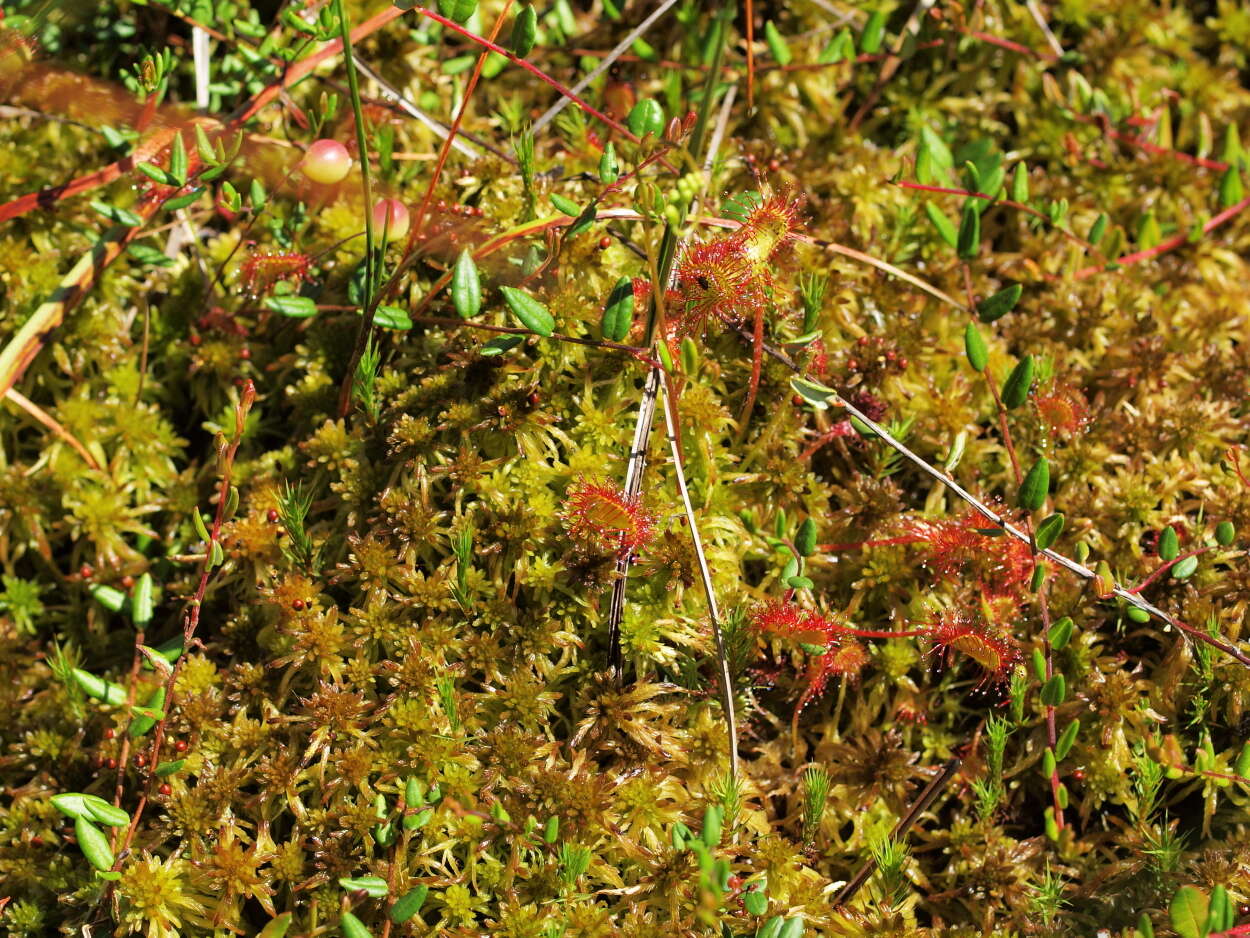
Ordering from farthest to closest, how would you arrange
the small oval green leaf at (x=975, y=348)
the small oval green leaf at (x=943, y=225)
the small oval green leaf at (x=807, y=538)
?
the small oval green leaf at (x=943, y=225) < the small oval green leaf at (x=975, y=348) < the small oval green leaf at (x=807, y=538)

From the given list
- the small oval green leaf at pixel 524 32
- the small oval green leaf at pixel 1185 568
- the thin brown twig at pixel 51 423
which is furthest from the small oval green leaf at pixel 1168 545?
the thin brown twig at pixel 51 423

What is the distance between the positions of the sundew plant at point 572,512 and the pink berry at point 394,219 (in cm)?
1

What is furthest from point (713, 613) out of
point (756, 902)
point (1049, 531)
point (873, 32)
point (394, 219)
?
point (873, 32)

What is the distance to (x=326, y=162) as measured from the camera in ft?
7.47

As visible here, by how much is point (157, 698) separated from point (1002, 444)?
1.80 m

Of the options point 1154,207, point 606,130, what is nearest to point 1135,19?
point 1154,207

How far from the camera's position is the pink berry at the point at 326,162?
227cm

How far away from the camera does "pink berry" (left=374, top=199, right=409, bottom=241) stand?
2.25 metres

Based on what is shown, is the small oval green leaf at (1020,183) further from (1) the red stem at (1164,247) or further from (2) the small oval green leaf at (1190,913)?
(2) the small oval green leaf at (1190,913)

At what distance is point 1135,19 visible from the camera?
3039mm

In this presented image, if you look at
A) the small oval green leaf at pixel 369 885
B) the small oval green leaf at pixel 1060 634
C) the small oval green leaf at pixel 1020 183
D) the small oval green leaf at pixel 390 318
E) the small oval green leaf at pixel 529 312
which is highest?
the small oval green leaf at pixel 1020 183

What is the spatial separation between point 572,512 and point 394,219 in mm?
769

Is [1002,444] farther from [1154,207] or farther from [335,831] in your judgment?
[335,831]

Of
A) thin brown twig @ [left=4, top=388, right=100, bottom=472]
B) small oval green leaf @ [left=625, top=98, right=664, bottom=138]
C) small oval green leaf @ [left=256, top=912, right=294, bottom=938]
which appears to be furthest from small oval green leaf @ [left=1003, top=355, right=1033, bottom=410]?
thin brown twig @ [left=4, top=388, right=100, bottom=472]
